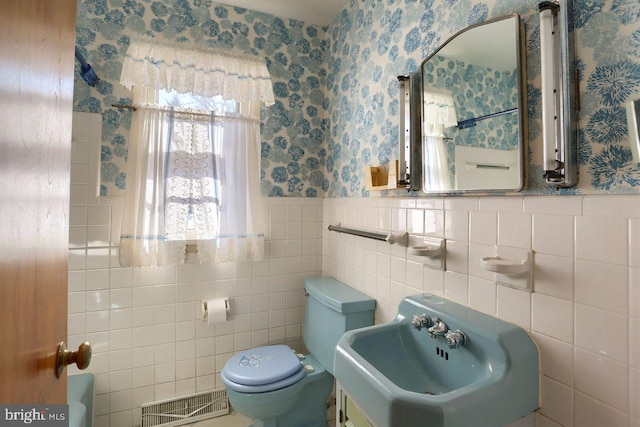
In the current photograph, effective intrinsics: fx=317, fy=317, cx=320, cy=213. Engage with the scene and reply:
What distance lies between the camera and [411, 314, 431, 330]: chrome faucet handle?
115cm

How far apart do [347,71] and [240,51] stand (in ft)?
2.30

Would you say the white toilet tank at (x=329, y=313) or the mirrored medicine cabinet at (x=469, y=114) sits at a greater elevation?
the mirrored medicine cabinet at (x=469, y=114)

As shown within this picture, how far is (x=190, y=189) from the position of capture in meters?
→ 1.87

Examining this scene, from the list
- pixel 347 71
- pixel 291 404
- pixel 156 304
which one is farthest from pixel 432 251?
pixel 156 304

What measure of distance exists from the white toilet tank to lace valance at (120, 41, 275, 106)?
1208 millimetres

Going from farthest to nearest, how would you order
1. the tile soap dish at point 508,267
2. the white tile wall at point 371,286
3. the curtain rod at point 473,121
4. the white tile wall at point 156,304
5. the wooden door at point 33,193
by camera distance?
the white tile wall at point 156,304 → the curtain rod at point 473,121 → the tile soap dish at point 508,267 → the white tile wall at point 371,286 → the wooden door at point 33,193

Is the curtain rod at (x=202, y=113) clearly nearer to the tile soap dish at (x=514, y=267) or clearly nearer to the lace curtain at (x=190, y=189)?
the lace curtain at (x=190, y=189)

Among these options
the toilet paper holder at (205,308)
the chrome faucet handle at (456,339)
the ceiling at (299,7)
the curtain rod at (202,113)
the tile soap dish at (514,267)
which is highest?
the ceiling at (299,7)

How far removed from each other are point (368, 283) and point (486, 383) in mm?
890

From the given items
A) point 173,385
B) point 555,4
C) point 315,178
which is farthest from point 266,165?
point 555,4

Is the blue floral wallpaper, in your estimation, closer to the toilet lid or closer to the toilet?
the toilet

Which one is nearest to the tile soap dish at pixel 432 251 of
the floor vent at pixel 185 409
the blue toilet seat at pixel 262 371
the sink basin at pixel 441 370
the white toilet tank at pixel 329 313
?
the sink basin at pixel 441 370

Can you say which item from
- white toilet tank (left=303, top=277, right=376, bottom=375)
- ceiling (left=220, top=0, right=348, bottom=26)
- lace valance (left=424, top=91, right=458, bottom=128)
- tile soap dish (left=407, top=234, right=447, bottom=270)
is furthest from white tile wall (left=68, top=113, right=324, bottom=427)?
ceiling (left=220, top=0, right=348, bottom=26)

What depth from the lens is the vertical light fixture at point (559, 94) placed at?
0.84 m
